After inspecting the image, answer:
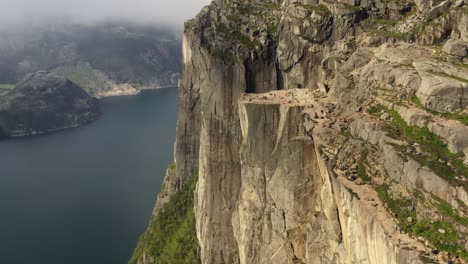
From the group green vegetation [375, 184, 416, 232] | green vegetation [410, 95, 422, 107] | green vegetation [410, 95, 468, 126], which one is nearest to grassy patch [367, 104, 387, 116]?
green vegetation [410, 95, 422, 107]

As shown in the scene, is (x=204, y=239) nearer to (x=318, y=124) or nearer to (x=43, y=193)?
(x=318, y=124)

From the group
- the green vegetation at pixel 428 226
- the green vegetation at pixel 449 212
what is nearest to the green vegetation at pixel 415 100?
the green vegetation at pixel 428 226

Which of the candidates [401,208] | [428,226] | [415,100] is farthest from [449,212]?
[415,100]

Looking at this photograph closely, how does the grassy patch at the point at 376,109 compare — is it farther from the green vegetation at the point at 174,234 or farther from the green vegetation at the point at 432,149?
the green vegetation at the point at 174,234

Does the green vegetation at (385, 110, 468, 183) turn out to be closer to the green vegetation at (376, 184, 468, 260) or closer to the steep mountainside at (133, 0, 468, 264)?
the steep mountainside at (133, 0, 468, 264)

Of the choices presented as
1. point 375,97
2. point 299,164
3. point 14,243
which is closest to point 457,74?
point 375,97
